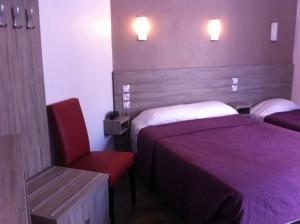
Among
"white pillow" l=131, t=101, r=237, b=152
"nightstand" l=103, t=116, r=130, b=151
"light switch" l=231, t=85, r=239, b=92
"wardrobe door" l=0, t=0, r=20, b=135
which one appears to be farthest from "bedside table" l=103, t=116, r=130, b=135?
"light switch" l=231, t=85, r=239, b=92

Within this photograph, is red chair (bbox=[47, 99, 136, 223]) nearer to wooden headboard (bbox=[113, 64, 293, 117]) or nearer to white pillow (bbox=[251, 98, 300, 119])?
wooden headboard (bbox=[113, 64, 293, 117])

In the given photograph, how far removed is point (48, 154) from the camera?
2.02m

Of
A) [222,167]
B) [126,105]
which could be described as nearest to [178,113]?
[126,105]

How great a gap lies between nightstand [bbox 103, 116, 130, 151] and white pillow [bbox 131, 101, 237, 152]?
0.09 m

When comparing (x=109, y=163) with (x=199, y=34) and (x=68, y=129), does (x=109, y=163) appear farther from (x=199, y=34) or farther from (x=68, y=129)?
(x=199, y=34)

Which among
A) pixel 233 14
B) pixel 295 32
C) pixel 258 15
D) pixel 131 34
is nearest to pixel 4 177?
pixel 131 34

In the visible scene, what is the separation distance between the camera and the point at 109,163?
2195 millimetres

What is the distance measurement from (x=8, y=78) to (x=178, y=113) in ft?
5.90

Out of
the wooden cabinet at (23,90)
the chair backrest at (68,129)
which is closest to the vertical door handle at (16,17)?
the wooden cabinet at (23,90)

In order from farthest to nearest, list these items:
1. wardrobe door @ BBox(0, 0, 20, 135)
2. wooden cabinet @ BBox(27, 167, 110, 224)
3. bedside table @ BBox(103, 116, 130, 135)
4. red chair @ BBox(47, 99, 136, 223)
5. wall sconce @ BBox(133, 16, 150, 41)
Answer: wall sconce @ BBox(133, 16, 150, 41) → bedside table @ BBox(103, 116, 130, 135) → red chair @ BBox(47, 99, 136, 223) → wardrobe door @ BBox(0, 0, 20, 135) → wooden cabinet @ BBox(27, 167, 110, 224)

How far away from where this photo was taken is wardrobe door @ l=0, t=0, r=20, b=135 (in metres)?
1.60

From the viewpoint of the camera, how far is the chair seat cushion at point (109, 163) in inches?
82.9

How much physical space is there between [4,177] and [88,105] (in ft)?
5.57

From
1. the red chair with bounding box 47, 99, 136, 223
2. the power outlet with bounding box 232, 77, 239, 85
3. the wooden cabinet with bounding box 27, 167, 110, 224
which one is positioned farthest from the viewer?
the power outlet with bounding box 232, 77, 239, 85
